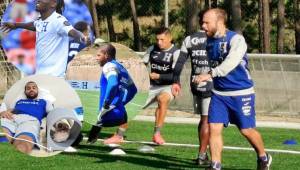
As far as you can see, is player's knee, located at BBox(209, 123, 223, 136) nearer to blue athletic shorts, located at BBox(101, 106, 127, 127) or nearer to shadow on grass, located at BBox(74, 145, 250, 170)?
shadow on grass, located at BBox(74, 145, 250, 170)

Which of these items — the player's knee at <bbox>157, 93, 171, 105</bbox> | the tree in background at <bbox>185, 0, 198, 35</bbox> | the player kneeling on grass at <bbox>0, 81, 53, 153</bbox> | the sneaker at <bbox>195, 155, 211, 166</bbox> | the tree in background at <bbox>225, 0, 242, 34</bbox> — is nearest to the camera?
the player kneeling on grass at <bbox>0, 81, 53, 153</bbox>

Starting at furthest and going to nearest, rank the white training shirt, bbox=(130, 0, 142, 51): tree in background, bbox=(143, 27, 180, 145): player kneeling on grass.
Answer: bbox=(130, 0, 142, 51): tree in background, bbox=(143, 27, 180, 145): player kneeling on grass, the white training shirt

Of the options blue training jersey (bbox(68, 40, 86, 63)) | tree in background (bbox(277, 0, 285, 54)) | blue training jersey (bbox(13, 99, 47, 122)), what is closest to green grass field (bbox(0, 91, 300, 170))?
blue training jersey (bbox(68, 40, 86, 63))

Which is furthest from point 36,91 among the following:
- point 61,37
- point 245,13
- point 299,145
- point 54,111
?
point 245,13

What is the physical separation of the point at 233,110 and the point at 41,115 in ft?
7.15

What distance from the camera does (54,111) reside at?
31.2 ft

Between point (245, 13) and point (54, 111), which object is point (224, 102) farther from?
point (245, 13)

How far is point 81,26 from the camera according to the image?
10922mm

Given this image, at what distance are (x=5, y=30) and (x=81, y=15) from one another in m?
1.06

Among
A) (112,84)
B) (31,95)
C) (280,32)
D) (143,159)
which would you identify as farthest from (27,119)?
(280,32)

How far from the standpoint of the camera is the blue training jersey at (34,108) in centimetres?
947

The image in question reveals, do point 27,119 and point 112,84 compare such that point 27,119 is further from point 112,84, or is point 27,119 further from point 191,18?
point 191,18

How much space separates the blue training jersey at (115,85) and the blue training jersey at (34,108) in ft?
4.58

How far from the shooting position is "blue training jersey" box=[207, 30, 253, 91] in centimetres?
888
